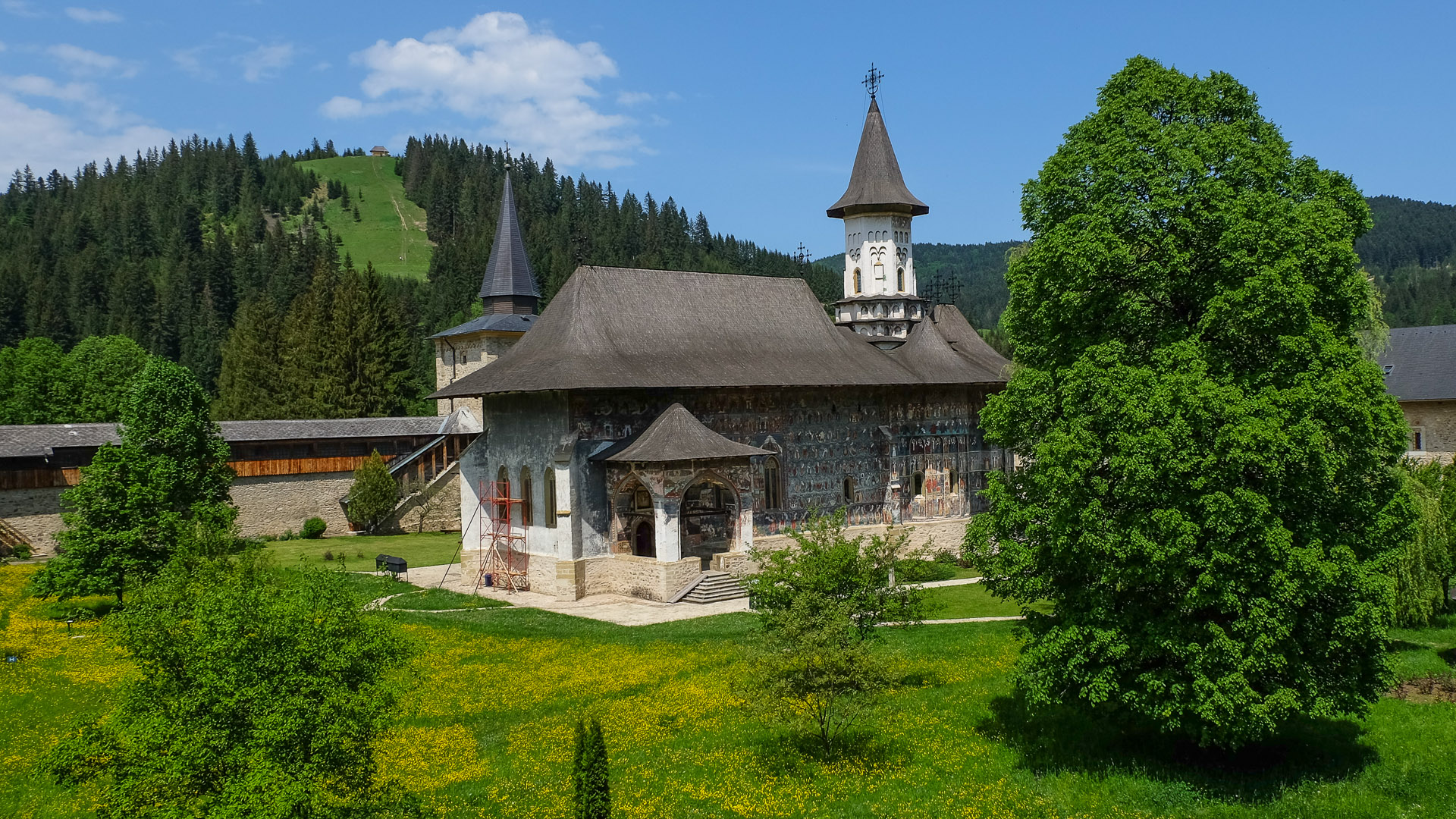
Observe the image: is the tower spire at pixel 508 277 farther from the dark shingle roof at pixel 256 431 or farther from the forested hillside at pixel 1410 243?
the forested hillside at pixel 1410 243

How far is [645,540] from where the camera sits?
2862 centimetres

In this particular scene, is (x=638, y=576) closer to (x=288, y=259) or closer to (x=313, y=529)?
(x=313, y=529)

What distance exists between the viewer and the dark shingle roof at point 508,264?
2080 inches

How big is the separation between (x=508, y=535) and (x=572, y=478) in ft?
11.5

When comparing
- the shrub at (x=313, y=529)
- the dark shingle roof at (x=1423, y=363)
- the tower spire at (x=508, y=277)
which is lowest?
the shrub at (x=313, y=529)

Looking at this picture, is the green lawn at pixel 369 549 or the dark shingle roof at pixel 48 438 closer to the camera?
the dark shingle roof at pixel 48 438

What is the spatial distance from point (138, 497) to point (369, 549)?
13838 mm

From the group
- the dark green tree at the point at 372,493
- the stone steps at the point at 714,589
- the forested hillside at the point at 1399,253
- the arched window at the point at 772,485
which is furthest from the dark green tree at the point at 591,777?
the forested hillside at the point at 1399,253

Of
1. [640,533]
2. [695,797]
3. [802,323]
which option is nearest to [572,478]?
[640,533]

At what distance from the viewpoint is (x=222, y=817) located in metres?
8.52

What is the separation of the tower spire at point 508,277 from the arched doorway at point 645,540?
27.1 metres

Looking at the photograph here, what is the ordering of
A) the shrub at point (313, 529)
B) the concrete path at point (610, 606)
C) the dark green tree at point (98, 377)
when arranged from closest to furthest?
the concrete path at point (610, 606), the shrub at point (313, 529), the dark green tree at point (98, 377)

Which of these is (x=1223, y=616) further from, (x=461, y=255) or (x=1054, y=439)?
(x=461, y=255)

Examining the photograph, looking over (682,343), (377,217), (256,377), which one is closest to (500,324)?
(256,377)
